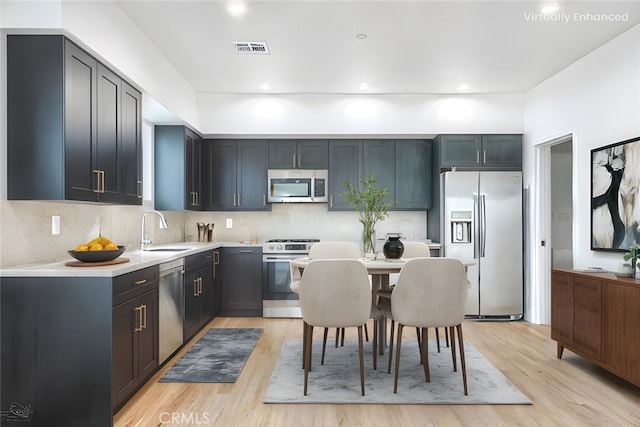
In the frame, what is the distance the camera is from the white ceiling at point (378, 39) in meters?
3.08

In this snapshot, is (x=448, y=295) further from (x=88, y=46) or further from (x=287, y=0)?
(x=88, y=46)

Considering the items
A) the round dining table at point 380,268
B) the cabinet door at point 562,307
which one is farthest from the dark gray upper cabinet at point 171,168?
the cabinet door at point 562,307

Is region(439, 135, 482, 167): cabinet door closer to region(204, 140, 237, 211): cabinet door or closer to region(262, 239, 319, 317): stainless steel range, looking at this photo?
region(262, 239, 319, 317): stainless steel range

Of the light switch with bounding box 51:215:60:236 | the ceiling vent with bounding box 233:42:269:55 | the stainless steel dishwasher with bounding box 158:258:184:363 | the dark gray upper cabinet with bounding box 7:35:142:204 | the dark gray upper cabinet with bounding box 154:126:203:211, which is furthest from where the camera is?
the dark gray upper cabinet with bounding box 154:126:203:211

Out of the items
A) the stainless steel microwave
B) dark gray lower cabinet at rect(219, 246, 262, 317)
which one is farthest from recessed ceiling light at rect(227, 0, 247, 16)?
dark gray lower cabinet at rect(219, 246, 262, 317)

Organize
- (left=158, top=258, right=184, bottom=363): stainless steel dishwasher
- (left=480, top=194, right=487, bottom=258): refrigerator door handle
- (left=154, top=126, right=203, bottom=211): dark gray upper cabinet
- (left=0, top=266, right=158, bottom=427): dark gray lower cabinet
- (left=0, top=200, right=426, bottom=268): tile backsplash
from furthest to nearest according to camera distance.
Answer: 1. (left=480, top=194, right=487, bottom=258): refrigerator door handle
2. (left=154, top=126, right=203, bottom=211): dark gray upper cabinet
3. (left=158, top=258, right=184, bottom=363): stainless steel dishwasher
4. (left=0, top=200, right=426, bottom=268): tile backsplash
5. (left=0, top=266, right=158, bottom=427): dark gray lower cabinet

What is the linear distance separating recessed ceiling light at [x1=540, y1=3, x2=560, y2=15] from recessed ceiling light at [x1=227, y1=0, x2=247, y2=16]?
7.13ft

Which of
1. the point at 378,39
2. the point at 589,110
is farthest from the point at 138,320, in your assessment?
the point at 589,110

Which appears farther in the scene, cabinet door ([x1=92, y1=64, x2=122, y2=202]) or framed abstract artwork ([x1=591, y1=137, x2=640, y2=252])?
framed abstract artwork ([x1=591, y1=137, x2=640, y2=252])

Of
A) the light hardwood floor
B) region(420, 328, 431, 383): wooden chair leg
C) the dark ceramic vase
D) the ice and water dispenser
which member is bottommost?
the light hardwood floor

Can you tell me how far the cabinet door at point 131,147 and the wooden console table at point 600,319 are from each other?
12.0 feet

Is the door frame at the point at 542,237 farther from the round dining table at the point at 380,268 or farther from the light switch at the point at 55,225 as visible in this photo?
the light switch at the point at 55,225

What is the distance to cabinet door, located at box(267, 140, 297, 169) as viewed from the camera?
546cm
